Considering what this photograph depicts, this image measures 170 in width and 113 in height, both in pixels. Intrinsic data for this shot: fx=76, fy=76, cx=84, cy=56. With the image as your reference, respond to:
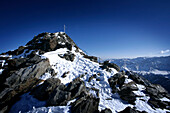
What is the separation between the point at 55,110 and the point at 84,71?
10669 mm

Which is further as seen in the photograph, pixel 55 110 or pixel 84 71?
pixel 84 71

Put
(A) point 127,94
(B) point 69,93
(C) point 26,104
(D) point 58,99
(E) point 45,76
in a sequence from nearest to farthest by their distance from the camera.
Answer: (D) point 58,99
(C) point 26,104
(B) point 69,93
(A) point 127,94
(E) point 45,76

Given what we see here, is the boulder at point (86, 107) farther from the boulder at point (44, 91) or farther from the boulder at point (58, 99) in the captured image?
the boulder at point (44, 91)

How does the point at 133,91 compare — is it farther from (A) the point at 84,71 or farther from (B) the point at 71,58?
(B) the point at 71,58

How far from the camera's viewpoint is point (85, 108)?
372 inches

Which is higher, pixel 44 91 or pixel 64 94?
pixel 44 91

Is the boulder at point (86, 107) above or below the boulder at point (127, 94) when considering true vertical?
above

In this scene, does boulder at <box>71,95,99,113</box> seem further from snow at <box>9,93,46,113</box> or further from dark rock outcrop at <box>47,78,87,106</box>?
snow at <box>9,93,46,113</box>

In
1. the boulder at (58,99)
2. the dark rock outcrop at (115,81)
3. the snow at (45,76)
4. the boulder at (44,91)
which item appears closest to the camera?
the boulder at (58,99)

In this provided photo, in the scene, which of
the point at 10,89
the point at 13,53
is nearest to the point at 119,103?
the point at 10,89

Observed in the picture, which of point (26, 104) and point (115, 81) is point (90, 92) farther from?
point (26, 104)

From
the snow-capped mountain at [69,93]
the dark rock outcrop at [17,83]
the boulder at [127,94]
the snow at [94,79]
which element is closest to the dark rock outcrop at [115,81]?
the snow-capped mountain at [69,93]

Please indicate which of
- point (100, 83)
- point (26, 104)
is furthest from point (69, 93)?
point (100, 83)

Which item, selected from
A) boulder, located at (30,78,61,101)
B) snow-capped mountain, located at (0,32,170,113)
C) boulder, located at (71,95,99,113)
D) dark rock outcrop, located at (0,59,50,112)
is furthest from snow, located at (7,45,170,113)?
dark rock outcrop, located at (0,59,50,112)
